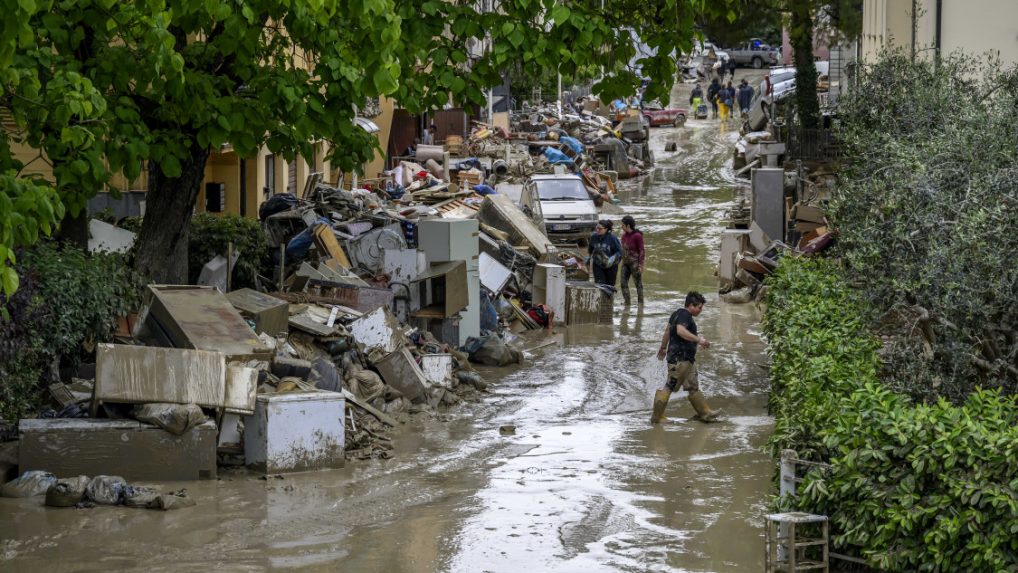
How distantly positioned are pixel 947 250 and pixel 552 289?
40.4 feet

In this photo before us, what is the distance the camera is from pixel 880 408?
776 centimetres

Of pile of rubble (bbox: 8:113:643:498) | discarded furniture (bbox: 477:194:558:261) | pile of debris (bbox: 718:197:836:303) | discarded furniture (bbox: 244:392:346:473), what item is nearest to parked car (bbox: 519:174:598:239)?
discarded furniture (bbox: 477:194:558:261)

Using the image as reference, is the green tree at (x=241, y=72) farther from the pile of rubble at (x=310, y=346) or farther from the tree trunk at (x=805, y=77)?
the tree trunk at (x=805, y=77)

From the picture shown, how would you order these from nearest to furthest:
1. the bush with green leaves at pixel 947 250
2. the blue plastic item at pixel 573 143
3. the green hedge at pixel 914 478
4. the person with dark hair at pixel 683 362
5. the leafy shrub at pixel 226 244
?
the green hedge at pixel 914 478 → the bush with green leaves at pixel 947 250 → the person with dark hair at pixel 683 362 → the leafy shrub at pixel 226 244 → the blue plastic item at pixel 573 143

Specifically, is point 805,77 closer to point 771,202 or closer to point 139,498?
point 771,202

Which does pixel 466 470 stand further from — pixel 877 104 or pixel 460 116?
pixel 460 116

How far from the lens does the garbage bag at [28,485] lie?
1051 cm

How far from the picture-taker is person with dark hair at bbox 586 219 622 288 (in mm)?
22109

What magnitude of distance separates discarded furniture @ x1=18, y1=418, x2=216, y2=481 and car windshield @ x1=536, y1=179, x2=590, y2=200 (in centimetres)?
2068

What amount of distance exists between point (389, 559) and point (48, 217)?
10.8ft

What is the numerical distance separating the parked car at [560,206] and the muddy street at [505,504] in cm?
1319

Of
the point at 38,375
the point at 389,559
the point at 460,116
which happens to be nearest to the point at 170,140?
the point at 38,375

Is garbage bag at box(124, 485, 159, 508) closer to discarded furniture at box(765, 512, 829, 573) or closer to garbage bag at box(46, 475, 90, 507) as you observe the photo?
garbage bag at box(46, 475, 90, 507)

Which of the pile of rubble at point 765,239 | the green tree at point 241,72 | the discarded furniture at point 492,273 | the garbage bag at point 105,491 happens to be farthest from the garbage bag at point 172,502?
the pile of rubble at point 765,239
